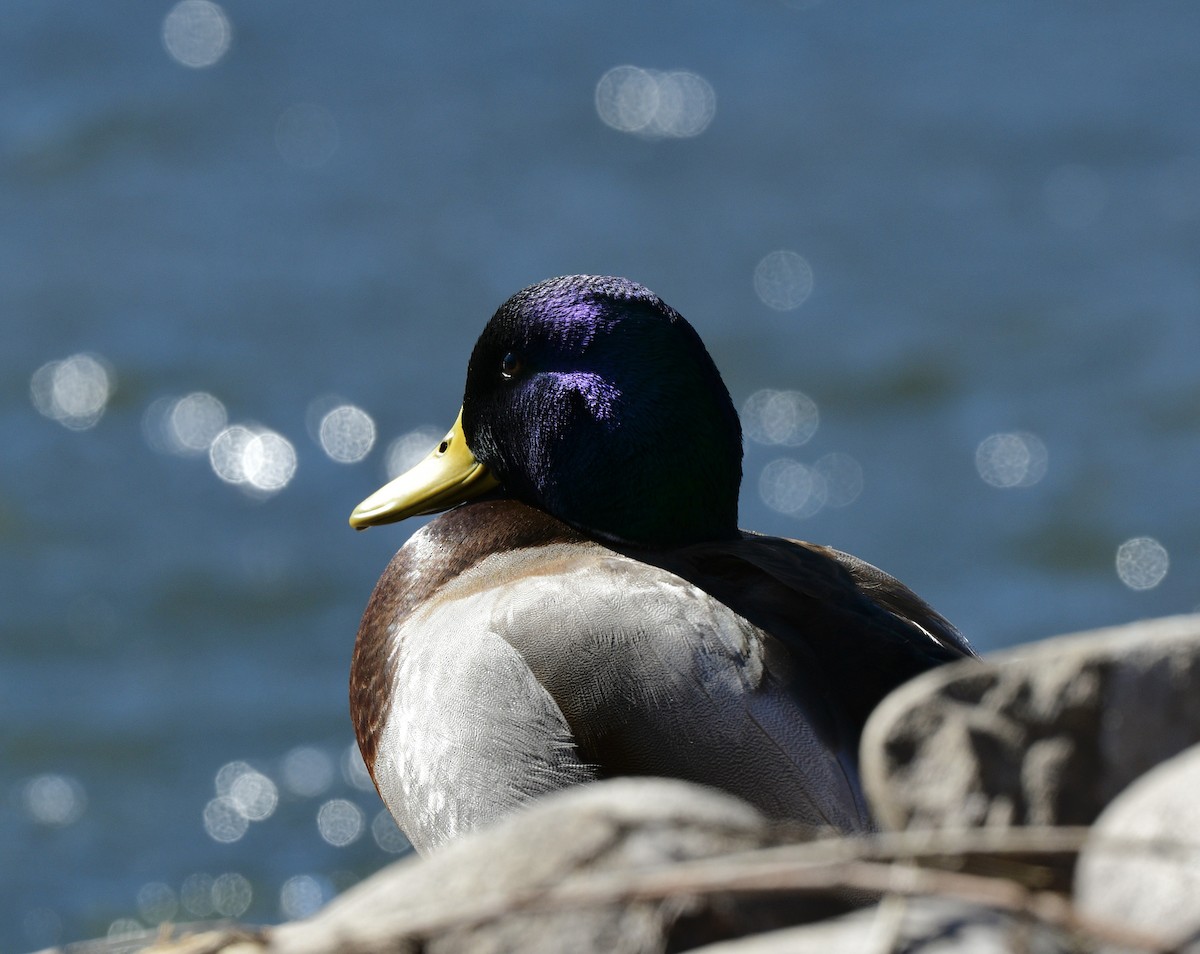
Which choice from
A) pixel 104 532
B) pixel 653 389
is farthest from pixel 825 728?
pixel 104 532

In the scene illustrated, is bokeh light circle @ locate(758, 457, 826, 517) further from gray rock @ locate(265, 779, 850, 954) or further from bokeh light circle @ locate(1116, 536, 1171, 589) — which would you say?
gray rock @ locate(265, 779, 850, 954)

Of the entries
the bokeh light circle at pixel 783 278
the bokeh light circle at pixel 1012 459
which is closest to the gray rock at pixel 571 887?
the bokeh light circle at pixel 1012 459

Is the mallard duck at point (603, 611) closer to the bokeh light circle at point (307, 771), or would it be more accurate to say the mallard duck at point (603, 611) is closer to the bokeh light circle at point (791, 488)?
the bokeh light circle at point (307, 771)

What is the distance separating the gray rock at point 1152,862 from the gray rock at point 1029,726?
118mm

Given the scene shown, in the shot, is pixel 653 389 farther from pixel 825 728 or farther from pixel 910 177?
pixel 910 177

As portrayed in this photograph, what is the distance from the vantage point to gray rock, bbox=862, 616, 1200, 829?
1.81 meters

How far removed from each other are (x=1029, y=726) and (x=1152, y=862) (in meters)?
0.24

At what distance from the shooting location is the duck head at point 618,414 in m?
3.62

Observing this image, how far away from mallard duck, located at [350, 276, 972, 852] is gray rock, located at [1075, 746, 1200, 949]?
129 cm

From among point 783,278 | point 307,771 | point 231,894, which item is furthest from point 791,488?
point 231,894

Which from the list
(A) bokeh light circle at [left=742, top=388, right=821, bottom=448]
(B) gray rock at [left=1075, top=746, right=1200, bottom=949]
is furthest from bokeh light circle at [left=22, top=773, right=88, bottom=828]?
(B) gray rock at [left=1075, top=746, right=1200, bottom=949]

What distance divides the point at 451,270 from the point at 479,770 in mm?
7721

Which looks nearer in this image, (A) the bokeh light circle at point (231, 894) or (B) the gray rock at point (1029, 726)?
(B) the gray rock at point (1029, 726)

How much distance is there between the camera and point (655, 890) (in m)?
1.68
